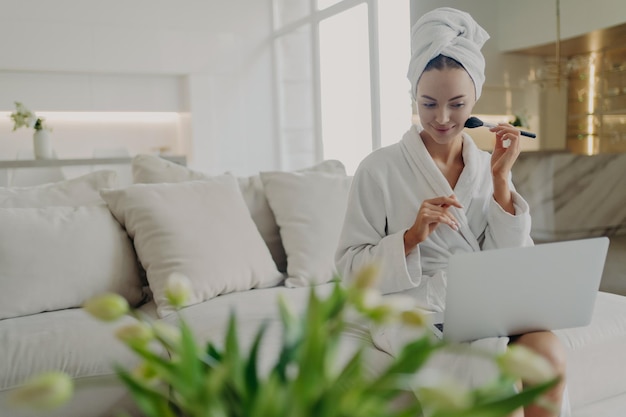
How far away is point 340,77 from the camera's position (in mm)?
5496

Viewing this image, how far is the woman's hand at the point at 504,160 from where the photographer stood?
1.47 meters

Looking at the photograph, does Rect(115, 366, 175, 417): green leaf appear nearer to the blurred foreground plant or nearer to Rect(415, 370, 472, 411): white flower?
the blurred foreground plant

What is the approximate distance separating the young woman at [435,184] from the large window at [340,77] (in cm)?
314

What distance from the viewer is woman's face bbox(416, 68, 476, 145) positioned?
4.75 feet

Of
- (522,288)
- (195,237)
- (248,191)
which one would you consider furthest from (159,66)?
(522,288)

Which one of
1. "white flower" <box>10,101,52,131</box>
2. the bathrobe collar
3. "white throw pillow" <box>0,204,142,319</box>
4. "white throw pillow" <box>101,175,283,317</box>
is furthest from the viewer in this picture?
"white flower" <box>10,101,52,131</box>

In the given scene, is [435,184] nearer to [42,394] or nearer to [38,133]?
[42,394]

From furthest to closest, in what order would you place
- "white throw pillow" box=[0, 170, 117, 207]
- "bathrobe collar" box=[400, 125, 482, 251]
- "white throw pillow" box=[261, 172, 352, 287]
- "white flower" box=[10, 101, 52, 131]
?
"white flower" box=[10, 101, 52, 131] → "white throw pillow" box=[261, 172, 352, 287] → "white throw pillow" box=[0, 170, 117, 207] → "bathrobe collar" box=[400, 125, 482, 251]

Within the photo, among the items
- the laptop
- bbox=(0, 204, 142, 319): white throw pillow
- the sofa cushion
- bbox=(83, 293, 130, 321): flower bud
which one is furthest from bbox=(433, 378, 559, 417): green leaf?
the sofa cushion

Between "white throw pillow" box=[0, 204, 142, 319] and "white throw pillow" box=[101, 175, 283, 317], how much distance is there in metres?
0.08

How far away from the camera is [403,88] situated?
4.74 meters

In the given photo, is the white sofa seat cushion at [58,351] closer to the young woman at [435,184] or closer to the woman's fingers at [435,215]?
the young woman at [435,184]

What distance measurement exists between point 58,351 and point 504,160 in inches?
47.6

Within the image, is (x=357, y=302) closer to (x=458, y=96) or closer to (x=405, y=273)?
(x=405, y=273)
